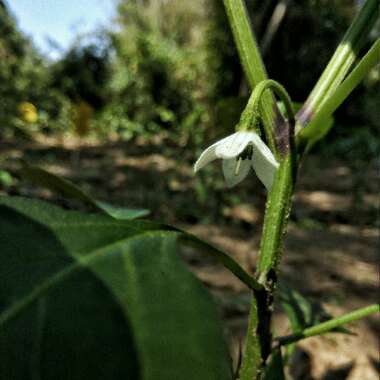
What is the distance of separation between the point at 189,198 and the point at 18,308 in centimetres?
384

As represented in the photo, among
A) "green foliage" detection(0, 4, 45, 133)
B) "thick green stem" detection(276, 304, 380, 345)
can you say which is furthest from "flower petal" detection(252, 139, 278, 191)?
"green foliage" detection(0, 4, 45, 133)

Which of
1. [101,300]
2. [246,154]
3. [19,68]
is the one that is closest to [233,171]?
[246,154]

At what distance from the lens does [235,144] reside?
55cm

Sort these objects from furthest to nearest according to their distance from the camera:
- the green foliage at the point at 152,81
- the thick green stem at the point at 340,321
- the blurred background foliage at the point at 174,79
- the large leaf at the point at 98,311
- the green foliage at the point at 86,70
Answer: the green foliage at the point at 86,70 → the green foliage at the point at 152,81 → the blurred background foliage at the point at 174,79 → the thick green stem at the point at 340,321 → the large leaf at the point at 98,311

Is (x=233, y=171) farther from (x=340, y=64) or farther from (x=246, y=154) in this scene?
(x=340, y=64)

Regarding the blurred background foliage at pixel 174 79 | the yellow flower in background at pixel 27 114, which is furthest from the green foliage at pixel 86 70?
the yellow flower in background at pixel 27 114

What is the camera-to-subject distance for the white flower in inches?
21.5

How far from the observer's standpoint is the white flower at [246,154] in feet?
1.79

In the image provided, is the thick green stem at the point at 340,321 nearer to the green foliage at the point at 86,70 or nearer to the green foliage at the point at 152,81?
the green foliage at the point at 152,81

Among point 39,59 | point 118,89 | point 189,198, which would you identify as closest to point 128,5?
point 39,59

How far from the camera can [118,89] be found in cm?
931

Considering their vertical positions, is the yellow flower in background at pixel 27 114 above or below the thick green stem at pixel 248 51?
above

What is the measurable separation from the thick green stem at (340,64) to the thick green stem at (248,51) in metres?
0.05

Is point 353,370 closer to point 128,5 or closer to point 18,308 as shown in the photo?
point 18,308
